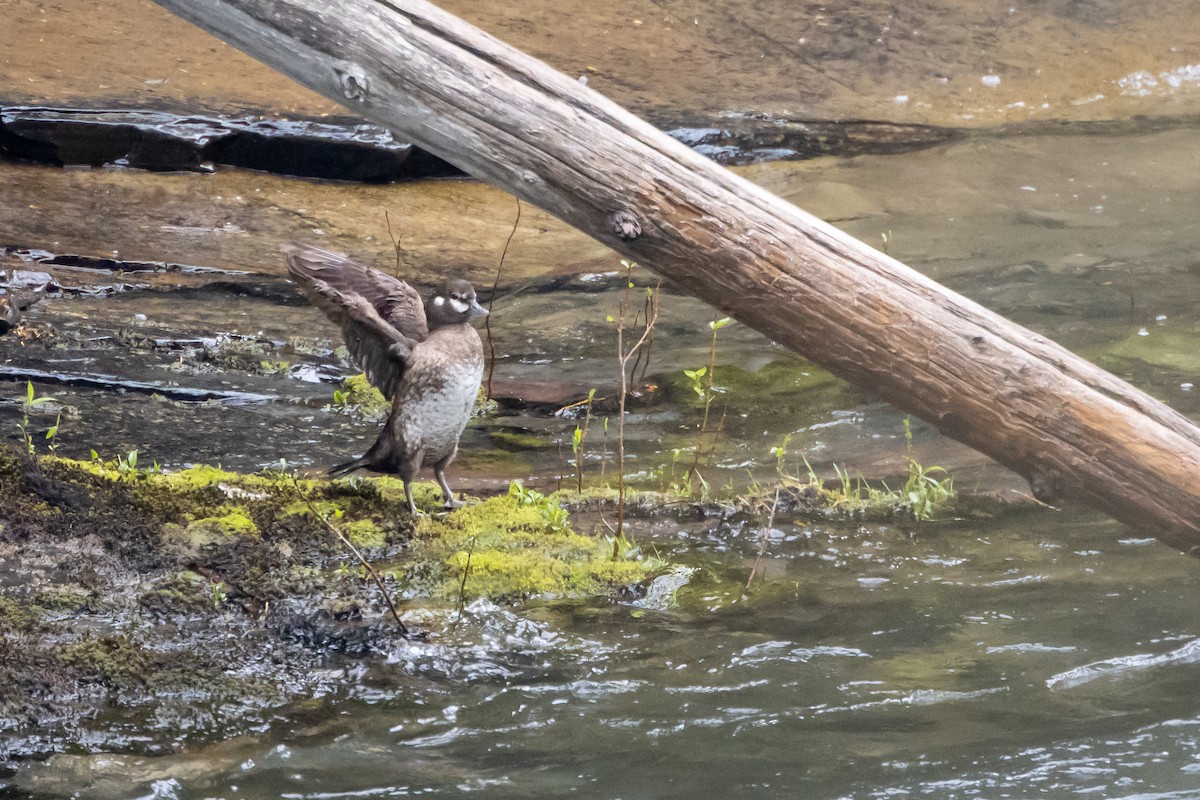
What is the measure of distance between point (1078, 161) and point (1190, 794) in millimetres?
6967

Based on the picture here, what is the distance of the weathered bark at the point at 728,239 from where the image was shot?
3.38 m

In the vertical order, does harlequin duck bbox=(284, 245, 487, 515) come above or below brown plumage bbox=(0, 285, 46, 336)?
above

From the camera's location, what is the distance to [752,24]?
1052 centimetres

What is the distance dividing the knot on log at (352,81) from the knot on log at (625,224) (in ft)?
2.64

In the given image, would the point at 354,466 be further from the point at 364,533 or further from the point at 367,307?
the point at 367,307

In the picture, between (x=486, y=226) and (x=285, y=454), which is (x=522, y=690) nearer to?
(x=285, y=454)

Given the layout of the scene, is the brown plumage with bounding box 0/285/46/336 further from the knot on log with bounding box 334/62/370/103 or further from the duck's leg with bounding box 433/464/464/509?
the knot on log with bounding box 334/62/370/103

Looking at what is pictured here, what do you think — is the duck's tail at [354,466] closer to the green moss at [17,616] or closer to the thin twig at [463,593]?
the thin twig at [463,593]

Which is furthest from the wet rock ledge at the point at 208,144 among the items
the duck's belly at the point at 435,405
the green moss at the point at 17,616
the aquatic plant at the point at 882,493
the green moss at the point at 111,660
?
the green moss at the point at 111,660

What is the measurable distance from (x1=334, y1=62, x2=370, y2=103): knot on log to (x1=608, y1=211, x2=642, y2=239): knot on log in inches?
31.7

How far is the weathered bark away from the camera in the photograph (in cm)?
338

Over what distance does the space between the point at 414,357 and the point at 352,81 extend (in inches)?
36.5

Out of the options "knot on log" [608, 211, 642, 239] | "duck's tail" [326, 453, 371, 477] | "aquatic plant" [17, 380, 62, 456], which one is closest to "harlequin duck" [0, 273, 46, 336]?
"aquatic plant" [17, 380, 62, 456]

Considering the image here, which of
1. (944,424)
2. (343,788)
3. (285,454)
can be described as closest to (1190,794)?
(944,424)
